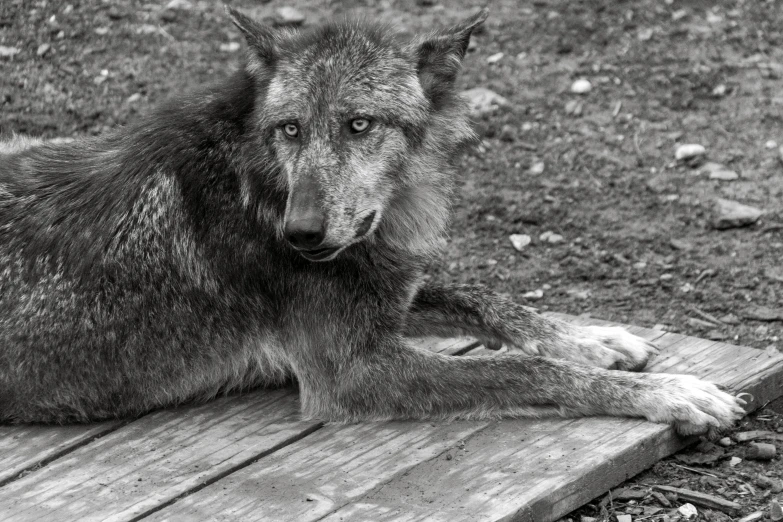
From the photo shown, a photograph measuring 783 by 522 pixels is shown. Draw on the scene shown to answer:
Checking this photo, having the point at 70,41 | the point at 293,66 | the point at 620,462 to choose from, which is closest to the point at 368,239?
the point at 293,66

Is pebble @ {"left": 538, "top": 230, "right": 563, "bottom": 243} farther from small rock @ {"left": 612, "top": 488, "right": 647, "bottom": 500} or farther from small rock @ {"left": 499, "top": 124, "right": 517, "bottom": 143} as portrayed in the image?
small rock @ {"left": 612, "top": 488, "right": 647, "bottom": 500}

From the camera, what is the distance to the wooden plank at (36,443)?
435 cm

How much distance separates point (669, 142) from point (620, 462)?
4422 mm

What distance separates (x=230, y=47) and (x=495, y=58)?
2.28m

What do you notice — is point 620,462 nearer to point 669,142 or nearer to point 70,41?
point 669,142

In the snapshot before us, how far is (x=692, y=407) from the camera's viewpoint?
4531 mm

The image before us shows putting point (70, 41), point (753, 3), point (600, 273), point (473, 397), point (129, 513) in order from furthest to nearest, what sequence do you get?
point (753, 3) → point (70, 41) → point (600, 273) → point (473, 397) → point (129, 513)

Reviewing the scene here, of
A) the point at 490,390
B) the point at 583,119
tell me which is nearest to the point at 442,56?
the point at 490,390

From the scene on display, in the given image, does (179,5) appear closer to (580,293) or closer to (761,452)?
(580,293)

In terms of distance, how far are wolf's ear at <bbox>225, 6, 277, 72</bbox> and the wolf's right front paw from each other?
2.26 metres

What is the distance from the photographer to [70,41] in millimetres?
8992

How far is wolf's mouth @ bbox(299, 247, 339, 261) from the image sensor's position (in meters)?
4.45

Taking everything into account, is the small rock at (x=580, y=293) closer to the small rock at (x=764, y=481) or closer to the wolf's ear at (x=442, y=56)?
the wolf's ear at (x=442, y=56)

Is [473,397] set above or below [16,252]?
below
